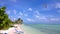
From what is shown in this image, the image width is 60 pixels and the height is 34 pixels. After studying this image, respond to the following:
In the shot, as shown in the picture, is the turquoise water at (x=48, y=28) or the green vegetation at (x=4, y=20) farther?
the turquoise water at (x=48, y=28)

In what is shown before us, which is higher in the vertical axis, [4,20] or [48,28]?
[4,20]

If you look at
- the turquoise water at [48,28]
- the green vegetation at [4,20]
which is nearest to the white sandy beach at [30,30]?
the turquoise water at [48,28]

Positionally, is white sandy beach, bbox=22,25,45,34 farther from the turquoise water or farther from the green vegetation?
the green vegetation

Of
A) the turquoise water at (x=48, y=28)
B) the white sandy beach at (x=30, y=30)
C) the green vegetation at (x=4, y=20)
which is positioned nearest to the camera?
the green vegetation at (x=4, y=20)

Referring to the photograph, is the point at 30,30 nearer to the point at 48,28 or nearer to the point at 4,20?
the point at 48,28

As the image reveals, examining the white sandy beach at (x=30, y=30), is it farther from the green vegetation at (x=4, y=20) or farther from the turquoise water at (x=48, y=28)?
the green vegetation at (x=4, y=20)

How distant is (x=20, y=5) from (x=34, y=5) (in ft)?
1.33

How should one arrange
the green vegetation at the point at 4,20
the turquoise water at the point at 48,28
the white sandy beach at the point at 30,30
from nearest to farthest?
the green vegetation at the point at 4,20 < the turquoise water at the point at 48,28 < the white sandy beach at the point at 30,30

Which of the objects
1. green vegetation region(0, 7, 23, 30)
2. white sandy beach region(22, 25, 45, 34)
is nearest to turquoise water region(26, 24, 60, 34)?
white sandy beach region(22, 25, 45, 34)

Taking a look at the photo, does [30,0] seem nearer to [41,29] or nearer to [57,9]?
[57,9]

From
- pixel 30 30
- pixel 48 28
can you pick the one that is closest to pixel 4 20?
pixel 30 30

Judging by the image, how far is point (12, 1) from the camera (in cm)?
506

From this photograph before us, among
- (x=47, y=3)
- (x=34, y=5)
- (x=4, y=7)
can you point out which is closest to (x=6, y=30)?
(x=4, y=7)

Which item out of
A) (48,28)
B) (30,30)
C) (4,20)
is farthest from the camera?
(30,30)
